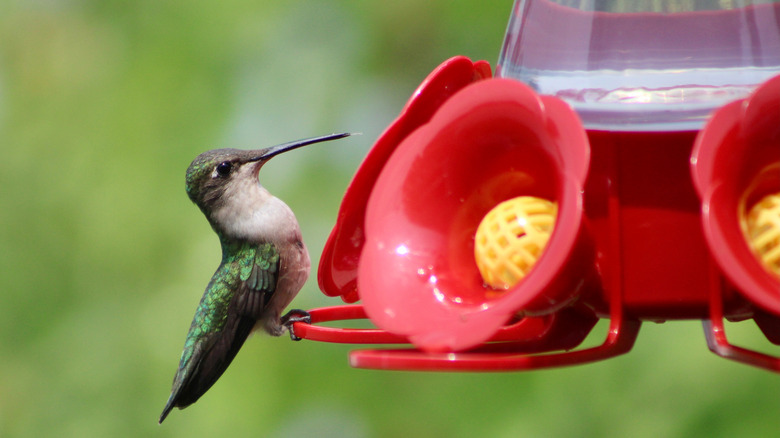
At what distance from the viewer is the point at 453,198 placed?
2381 millimetres

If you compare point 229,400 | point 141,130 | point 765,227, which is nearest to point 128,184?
point 141,130

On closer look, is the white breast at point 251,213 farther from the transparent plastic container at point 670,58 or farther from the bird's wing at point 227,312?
the transparent plastic container at point 670,58

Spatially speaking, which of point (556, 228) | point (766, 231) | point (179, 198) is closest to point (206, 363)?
point (179, 198)

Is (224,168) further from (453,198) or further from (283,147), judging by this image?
(453,198)

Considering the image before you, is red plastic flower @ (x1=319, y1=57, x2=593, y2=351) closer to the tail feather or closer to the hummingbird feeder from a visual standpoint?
the hummingbird feeder

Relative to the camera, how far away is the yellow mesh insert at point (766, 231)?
6.23 ft

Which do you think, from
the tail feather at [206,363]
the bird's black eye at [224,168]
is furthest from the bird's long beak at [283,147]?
the tail feather at [206,363]

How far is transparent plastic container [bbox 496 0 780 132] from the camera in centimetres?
235

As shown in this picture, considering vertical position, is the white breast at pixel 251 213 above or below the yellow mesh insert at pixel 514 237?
below

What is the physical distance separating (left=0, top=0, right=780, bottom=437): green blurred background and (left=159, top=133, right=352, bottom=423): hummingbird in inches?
35.0

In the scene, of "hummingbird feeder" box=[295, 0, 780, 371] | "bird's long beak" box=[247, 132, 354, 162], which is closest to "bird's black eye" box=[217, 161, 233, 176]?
"bird's long beak" box=[247, 132, 354, 162]

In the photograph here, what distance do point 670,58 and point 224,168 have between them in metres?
2.68

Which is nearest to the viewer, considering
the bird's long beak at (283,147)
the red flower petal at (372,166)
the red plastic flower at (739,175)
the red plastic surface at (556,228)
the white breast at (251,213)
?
the red plastic flower at (739,175)

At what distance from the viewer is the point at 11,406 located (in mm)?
6289
